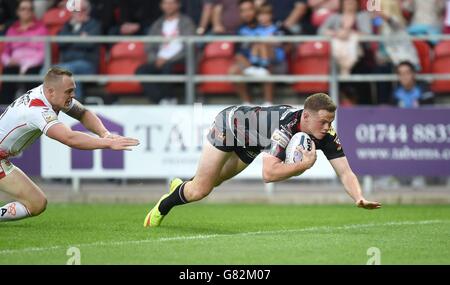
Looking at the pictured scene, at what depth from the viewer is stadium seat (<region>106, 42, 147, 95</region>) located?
2077 centimetres

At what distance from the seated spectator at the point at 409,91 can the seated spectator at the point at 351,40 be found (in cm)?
64

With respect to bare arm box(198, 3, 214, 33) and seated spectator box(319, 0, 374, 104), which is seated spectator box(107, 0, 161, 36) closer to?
bare arm box(198, 3, 214, 33)

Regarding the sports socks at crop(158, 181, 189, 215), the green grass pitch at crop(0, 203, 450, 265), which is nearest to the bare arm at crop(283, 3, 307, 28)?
the green grass pitch at crop(0, 203, 450, 265)

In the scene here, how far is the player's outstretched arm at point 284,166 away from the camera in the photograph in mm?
11867

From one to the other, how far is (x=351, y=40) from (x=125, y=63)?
4.34 meters

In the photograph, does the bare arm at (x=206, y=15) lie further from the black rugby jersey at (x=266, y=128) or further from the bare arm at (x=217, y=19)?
the black rugby jersey at (x=266, y=128)

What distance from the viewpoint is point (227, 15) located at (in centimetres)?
2172

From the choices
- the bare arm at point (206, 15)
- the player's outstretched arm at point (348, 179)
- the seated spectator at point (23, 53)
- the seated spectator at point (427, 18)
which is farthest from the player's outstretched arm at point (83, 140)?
the seated spectator at point (427, 18)

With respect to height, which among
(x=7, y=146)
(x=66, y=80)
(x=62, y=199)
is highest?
(x=66, y=80)

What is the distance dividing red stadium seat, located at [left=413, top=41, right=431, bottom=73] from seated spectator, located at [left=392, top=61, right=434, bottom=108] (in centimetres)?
46

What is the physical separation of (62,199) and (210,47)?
13.4ft

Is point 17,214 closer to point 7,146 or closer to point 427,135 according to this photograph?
point 7,146

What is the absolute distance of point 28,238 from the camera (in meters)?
12.7

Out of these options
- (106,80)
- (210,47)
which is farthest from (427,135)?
(106,80)
